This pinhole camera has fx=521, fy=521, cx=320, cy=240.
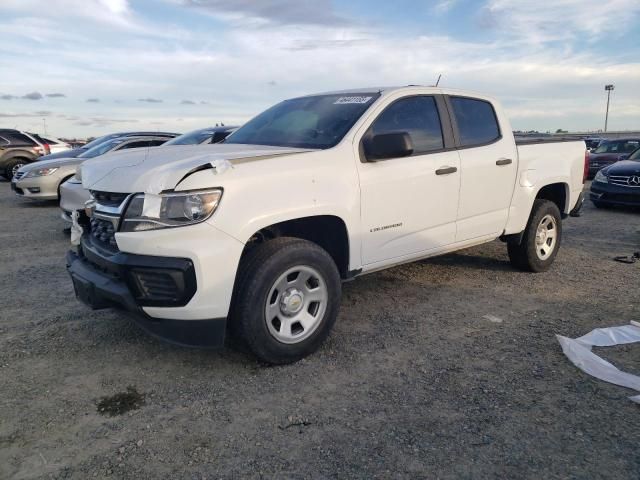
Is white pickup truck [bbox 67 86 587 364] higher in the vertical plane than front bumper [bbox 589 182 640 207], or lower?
higher

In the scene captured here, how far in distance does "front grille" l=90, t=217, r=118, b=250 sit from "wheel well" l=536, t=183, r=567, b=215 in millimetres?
4593

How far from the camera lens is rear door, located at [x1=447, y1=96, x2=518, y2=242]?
15.6ft

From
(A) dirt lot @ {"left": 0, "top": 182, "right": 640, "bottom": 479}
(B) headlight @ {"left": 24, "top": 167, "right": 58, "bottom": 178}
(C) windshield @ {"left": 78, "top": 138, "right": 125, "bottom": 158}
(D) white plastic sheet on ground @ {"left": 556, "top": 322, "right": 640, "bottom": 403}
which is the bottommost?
(A) dirt lot @ {"left": 0, "top": 182, "right": 640, "bottom": 479}

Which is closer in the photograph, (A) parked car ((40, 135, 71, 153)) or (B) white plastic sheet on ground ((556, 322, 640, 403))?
(B) white plastic sheet on ground ((556, 322, 640, 403))

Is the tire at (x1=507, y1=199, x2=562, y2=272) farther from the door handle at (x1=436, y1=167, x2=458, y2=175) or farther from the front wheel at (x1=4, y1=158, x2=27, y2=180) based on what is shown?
the front wheel at (x1=4, y1=158, x2=27, y2=180)

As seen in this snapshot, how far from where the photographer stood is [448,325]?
14.2 ft

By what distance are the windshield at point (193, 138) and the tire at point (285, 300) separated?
18.7ft

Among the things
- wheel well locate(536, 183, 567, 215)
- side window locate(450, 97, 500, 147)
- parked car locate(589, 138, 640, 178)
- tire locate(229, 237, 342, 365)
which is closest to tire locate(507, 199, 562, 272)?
wheel well locate(536, 183, 567, 215)

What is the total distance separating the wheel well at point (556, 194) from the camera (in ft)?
19.5

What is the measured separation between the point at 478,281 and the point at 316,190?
9.03 ft

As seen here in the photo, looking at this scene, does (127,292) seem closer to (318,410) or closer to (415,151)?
(318,410)

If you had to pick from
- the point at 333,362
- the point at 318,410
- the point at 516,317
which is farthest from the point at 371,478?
the point at 516,317

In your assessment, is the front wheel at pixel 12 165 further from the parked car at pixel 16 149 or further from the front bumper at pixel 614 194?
the front bumper at pixel 614 194

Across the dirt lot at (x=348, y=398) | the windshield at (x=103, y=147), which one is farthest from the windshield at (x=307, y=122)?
the windshield at (x=103, y=147)
